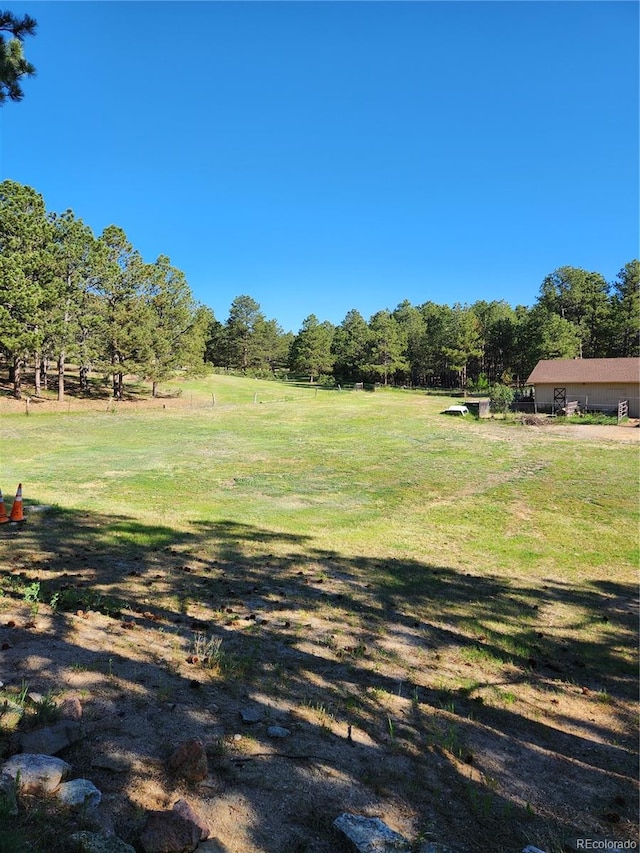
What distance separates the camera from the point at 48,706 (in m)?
3.01

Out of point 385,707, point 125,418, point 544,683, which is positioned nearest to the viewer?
point 385,707

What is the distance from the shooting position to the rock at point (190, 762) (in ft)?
8.57

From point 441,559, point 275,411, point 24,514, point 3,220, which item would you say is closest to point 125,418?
point 275,411

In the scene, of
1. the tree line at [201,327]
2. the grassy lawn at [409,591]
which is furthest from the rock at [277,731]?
the tree line at [201,327]

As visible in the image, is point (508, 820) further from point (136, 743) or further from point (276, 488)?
point (276, 488)

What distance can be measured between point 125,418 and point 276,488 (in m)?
21.7

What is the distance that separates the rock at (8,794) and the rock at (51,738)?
0.32 metres

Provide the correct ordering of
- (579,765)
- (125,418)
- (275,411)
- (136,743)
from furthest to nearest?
(275,411)
(125,418)
(579,765)
(136,743)

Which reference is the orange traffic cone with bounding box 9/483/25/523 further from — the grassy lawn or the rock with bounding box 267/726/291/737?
the rock with bounding box 267/726/291/737

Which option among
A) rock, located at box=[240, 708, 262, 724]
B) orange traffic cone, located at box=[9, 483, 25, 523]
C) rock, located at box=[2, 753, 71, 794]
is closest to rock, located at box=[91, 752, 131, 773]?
rock, located at box=[2, 753, 71, 794]

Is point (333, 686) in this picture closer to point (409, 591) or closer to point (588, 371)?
point (409, 591)

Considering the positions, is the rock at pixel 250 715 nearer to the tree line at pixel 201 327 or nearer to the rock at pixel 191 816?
the rock at pixel 191 816

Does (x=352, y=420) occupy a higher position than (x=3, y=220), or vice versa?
(x=3, y=220)

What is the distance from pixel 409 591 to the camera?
6574 millimetres
